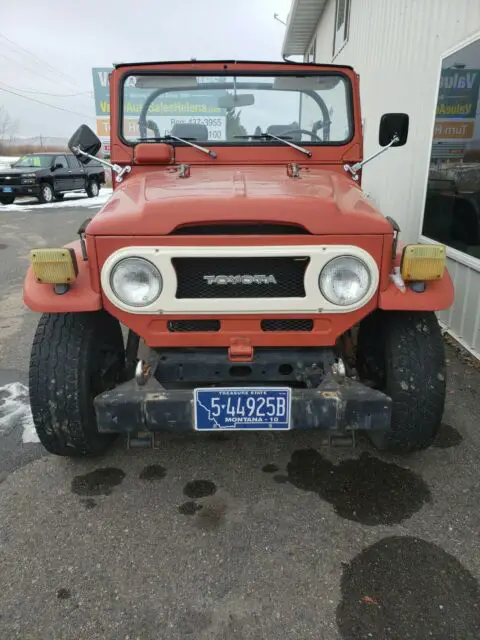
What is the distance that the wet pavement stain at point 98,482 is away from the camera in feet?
8.80

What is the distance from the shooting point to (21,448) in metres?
3.08

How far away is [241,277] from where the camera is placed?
235 centimetres

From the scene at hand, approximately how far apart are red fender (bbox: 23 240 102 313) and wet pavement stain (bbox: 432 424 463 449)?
2.16 metres

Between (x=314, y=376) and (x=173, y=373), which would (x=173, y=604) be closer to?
(x=173, y=373)

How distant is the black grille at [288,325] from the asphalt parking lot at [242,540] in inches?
34.7

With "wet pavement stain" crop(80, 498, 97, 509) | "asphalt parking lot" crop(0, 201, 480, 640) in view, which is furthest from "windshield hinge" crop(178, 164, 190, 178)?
"wet pavement stain" crop(80, 498, 97, 509)

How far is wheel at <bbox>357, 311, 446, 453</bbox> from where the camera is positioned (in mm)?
2537

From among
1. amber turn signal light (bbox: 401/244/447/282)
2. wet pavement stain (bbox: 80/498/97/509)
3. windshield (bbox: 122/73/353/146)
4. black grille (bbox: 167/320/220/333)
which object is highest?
windshield (bbox: 122/73/353/146)

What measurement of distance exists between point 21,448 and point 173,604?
1.57 metres

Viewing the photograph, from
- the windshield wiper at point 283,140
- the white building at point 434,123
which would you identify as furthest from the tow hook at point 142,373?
the white building at point 434,123

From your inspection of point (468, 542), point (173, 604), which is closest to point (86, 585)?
point (173, 604)

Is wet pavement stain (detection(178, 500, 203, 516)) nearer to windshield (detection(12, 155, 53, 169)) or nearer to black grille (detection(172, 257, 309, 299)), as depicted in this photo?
black grille (detection(172, 257, 309, 299))

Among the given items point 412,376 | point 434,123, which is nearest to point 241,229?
point 412,376

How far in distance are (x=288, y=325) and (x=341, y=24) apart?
10968 mm
